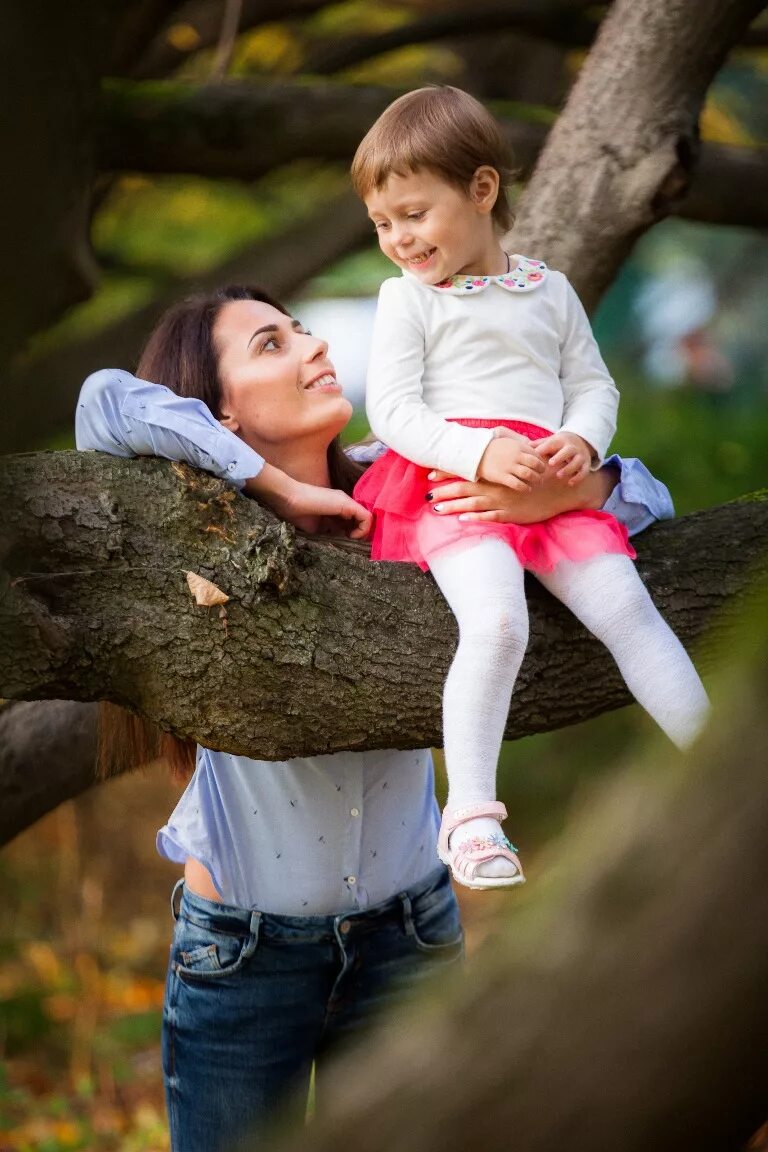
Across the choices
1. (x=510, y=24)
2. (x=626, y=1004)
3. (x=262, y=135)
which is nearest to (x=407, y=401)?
(x=626, y=1004)

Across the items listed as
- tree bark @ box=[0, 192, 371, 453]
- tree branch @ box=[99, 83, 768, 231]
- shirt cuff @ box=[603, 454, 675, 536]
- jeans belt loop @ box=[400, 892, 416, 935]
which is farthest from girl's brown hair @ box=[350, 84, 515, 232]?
tree bark @ box=[0, 192, 371, 453]

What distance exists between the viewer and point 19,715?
314 centimetres

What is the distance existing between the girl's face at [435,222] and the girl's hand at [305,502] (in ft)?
1.38

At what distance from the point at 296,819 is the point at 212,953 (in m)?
0.26

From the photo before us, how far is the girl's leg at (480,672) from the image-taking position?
179 cm

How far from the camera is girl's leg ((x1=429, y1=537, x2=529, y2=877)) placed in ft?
5.89

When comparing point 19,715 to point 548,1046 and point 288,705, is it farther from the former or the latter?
point 548,1046

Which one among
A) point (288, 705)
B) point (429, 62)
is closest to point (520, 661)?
point (288, 705)

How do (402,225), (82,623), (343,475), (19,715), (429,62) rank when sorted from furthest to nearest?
(429,62) < (19,715) < (343,475) < (402,225) < (82,623)

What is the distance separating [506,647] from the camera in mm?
1825

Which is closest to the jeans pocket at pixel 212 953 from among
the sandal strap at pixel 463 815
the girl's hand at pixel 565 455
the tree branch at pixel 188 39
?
the sandal strap at pixel 463 815

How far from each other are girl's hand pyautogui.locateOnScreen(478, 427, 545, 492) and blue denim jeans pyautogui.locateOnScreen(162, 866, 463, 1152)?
79cm

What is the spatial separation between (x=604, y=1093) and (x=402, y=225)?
157 cm

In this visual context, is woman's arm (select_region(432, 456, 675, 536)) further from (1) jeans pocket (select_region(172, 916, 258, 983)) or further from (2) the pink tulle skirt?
(1) jeans pocket (select_region(172, 916, 258, 983))
